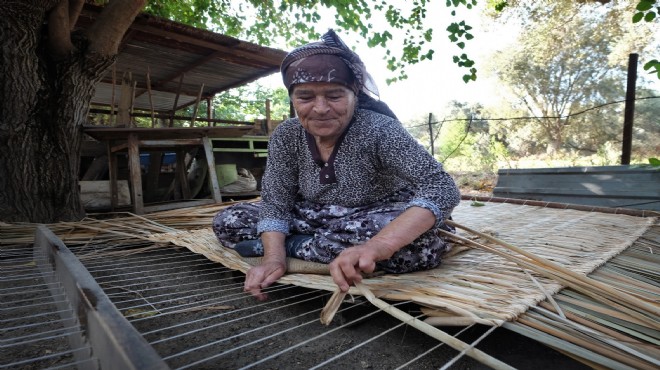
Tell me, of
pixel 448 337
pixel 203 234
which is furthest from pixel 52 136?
pixel 448 337

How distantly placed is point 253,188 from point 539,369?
13.2ft

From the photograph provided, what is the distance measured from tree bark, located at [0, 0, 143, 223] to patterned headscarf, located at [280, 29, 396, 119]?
2.15 meters

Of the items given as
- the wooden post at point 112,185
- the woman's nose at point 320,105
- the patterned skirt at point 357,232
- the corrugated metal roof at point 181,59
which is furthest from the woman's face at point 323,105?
the corrugated metal roof at point 181,59

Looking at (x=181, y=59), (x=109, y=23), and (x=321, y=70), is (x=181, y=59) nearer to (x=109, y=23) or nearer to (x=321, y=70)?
(x=109, y=23)

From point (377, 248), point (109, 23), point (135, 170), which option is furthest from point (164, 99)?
point (377, 248)

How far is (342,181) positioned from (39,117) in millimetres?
2418

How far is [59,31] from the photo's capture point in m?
2.53

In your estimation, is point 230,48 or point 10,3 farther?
point 230,48

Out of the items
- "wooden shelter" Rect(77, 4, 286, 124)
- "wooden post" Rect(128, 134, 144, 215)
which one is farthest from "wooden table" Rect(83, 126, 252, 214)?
"wooden shelter" Rect(77, 4, 286, 124)

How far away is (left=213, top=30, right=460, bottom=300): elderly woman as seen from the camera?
1.21 metres

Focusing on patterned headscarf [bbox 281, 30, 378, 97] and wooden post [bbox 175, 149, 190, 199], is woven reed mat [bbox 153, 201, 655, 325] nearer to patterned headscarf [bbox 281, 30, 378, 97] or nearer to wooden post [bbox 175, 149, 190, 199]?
patterned headscarf [bbox 281, 30, 378, 97]

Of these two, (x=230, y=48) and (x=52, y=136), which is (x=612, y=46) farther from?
(x=52, y=136)

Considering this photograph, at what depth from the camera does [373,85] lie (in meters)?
1.50

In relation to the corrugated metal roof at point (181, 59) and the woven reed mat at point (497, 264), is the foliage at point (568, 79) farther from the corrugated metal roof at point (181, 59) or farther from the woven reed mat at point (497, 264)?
the woven reed mat at point (497, 264)
